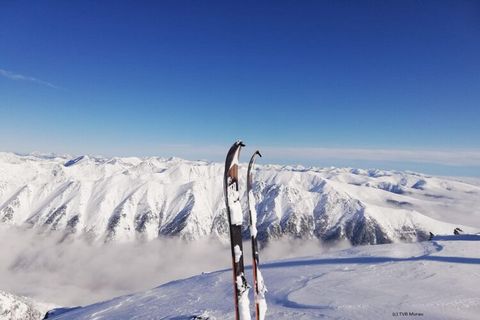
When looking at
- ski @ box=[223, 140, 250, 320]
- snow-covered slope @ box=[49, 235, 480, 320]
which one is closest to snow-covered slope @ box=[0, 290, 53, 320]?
snow-covered slope @ box=[49, 235, 480, 320]

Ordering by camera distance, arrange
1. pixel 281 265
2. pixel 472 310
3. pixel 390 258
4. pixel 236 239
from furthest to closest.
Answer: pixel 281 265
pixel 390 258
pixel 472 310
pixel 236 239

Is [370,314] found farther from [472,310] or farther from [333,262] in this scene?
[333,262]

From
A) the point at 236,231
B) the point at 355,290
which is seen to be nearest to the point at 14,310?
the point at 355,290

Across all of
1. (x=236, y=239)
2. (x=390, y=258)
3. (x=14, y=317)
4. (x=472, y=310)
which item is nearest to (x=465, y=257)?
(x=390, y=258)

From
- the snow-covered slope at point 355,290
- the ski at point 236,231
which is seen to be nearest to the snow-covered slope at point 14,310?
the snow-covered slope at point 355,290

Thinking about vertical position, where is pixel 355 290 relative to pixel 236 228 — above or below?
below

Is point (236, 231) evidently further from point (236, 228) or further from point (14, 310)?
point (14, 310)

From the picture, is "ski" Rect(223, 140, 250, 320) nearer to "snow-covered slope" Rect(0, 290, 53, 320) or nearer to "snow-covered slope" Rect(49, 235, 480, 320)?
"snow-covered slope" Rect(49, 235, 480, 320)
